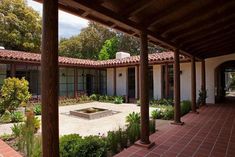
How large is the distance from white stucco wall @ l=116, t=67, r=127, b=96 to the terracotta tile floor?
33.4 feet

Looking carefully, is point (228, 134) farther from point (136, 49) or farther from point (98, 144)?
point (136, 49)

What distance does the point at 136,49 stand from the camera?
30125mm

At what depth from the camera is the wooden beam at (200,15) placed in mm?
4082

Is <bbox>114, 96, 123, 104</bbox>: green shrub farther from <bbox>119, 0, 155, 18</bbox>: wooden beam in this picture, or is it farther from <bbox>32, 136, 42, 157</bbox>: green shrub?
<bbox>119, 0, 155, 18</bbox>: wooden beam

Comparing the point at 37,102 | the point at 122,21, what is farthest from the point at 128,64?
the point at 122,21

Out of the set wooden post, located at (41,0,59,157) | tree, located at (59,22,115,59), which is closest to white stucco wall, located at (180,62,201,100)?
wooden post, located at (41,0,59,157)

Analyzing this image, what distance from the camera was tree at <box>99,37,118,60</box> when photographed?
26516 mm

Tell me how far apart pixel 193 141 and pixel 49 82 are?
4.29 meters

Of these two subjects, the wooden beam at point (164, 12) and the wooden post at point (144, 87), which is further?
the wooden post at point (144, 87)

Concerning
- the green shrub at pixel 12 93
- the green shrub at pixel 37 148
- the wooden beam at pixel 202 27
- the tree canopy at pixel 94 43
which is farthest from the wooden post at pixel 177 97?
the tree canopy at pixel 94 43

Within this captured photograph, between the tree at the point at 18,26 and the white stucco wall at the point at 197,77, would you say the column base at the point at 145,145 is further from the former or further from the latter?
the tree at the point at 18,26

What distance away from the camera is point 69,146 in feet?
13.2

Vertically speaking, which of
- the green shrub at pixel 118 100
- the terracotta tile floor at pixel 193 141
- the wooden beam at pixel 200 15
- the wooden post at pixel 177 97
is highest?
the wooden beam at pixel 200 15

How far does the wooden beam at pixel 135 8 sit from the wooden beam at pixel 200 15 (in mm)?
1345
